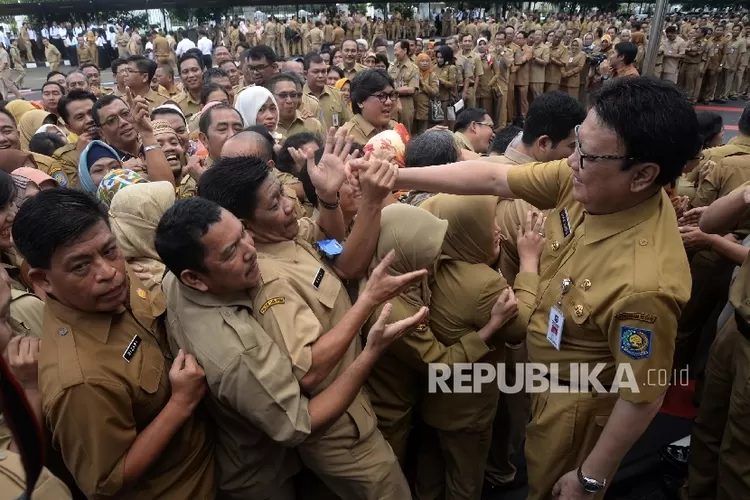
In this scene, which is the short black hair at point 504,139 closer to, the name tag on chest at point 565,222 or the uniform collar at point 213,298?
the name tag on chest at point 565,222

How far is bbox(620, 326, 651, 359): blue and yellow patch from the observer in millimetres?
1426

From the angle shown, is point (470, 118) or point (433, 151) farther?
point (470, 118)

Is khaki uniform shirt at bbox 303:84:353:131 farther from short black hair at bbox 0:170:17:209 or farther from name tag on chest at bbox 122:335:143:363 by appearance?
name tag on chest at bbox 122:335:143:363

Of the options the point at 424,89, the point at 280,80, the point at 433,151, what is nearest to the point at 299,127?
the point at 280,80

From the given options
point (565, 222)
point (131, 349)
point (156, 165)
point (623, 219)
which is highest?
point (623, 219)

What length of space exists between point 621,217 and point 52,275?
5.49ft

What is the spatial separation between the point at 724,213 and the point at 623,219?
1.09 metres

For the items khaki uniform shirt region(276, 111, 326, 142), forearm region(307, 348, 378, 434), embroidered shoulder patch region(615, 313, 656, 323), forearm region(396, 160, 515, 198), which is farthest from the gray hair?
khaki uniform shirt region(276, 111, 326, 142)

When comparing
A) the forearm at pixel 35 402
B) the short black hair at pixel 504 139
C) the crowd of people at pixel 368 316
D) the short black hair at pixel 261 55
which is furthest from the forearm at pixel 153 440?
the short black hair at pixel 261 55

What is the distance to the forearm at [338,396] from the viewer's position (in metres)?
1.65

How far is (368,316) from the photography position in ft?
5.91

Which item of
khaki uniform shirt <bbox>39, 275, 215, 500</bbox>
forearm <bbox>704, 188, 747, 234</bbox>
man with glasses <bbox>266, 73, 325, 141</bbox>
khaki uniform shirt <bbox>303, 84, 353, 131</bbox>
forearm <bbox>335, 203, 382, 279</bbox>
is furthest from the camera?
khaki uniform shirt <bbox>303, 84, 353, 131</bbox>

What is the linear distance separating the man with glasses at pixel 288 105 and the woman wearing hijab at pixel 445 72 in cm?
515

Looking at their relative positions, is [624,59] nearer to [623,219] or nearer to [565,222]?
[565,222]
